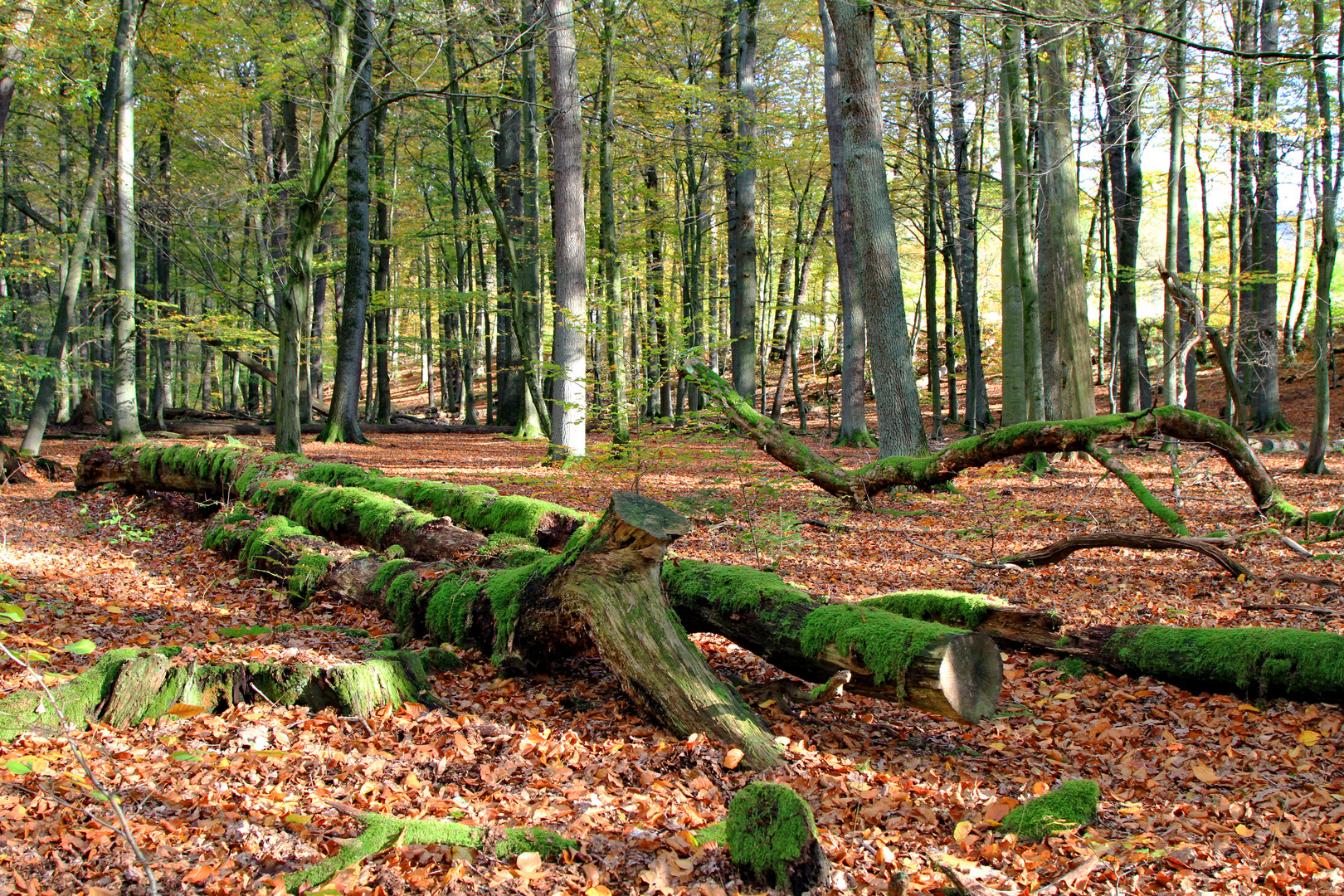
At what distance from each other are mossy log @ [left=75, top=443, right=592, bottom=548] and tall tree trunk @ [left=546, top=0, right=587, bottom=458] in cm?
282

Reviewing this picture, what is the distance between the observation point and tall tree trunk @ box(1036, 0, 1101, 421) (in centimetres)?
1136

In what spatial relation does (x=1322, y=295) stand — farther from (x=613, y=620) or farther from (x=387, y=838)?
(x=387, y=838)

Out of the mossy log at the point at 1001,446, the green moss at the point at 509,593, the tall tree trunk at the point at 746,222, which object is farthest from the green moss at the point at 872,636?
the tall tree trunk at the point at 746,222

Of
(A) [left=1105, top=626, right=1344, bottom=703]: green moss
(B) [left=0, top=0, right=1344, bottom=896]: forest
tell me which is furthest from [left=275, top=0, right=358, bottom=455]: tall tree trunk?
(A) [left=1105, top=626, right=1344, bottom=703]: green moss

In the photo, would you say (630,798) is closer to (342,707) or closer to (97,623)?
(342,707)

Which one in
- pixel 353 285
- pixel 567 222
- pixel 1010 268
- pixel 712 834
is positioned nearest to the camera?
pixel 712 834

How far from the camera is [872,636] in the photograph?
3752mm

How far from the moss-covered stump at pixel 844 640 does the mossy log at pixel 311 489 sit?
1987mm

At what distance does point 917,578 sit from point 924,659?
3335 millimetres

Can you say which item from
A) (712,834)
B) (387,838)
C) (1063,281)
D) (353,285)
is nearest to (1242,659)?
(712,834)

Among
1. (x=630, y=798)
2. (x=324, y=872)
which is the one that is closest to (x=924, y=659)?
(x=630, y=798)

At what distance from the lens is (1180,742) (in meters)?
3.96

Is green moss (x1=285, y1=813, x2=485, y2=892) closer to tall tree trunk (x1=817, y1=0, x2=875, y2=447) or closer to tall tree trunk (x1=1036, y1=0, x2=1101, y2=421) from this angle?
tall tree trunk (x1=1036, y1=0, x2=1101, y2=421)

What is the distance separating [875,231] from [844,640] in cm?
720
